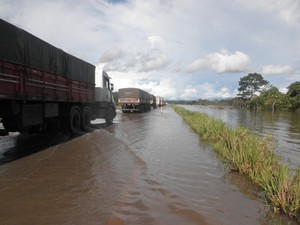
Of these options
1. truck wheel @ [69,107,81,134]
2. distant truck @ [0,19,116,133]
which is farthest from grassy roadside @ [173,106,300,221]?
truck wheel @ [69,107,81,134]

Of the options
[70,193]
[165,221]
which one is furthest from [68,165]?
[165,221]

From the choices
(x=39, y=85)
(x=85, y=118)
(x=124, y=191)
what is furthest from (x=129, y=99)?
(x=124, y=191)

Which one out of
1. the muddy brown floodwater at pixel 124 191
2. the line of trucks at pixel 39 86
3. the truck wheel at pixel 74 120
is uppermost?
the line of trucks at pixel 39 86

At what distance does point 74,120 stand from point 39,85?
4400 mm

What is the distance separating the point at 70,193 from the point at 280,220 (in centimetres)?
350

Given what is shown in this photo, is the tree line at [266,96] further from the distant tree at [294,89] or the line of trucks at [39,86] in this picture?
the line of trucks at [39,86]

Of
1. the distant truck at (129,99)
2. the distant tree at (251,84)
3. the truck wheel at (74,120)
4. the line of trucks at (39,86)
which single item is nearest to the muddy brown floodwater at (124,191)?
the line of trucks at (39,86)

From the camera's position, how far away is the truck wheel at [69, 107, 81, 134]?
14.2m

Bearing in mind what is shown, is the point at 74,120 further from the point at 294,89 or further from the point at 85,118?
the point at 294,89

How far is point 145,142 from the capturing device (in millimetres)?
12992

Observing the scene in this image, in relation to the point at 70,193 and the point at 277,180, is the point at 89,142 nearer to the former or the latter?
the point at 70,193

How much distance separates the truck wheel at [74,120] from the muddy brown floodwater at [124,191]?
392 centimetres

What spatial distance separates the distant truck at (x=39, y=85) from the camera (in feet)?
29.1

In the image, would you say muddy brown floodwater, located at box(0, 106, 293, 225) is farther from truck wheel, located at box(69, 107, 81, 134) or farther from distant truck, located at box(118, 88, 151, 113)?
distant truck, located at box(118, 88, 151, 113)
